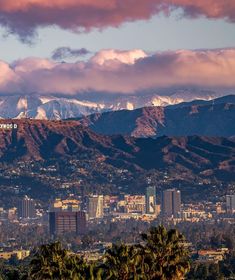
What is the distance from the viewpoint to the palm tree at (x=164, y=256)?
103m

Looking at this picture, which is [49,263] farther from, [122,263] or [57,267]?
[122,263]

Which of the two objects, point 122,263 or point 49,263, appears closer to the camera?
point 122,263

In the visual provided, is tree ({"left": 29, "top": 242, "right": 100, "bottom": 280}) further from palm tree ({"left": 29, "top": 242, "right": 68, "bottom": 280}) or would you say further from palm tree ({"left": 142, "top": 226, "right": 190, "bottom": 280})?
palm tree ({"left": 142, "top": 226, "right": 190, "bottom": 280})

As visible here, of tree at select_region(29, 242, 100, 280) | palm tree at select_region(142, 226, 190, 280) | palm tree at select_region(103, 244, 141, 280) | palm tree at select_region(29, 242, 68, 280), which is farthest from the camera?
palm tree at select_region(29, 242, 68, 280)

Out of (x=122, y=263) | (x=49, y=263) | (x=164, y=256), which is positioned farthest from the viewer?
(x=49, y=263)

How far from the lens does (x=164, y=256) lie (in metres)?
104

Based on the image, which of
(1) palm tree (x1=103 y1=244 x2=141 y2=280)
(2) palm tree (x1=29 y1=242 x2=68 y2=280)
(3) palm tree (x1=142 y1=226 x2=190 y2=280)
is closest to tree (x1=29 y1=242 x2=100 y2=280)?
(2) palm tree (x1=29 y1=242 x2=68 y2=280)

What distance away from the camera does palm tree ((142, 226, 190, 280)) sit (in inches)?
4045

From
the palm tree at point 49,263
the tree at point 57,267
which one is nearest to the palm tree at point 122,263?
the tree at point 57,267

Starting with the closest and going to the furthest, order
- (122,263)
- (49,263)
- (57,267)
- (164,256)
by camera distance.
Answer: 1. (122,263)
2. (164,256)
3. (57,267)
4. (49,263)

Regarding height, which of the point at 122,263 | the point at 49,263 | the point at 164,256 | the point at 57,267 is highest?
the point at 164,256

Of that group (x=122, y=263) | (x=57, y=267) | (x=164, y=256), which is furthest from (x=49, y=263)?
(x=164, y=256)

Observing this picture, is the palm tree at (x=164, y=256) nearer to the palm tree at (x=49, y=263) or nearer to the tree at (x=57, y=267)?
the tree at (x=57, y=267)

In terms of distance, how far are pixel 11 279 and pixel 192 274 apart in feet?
305
